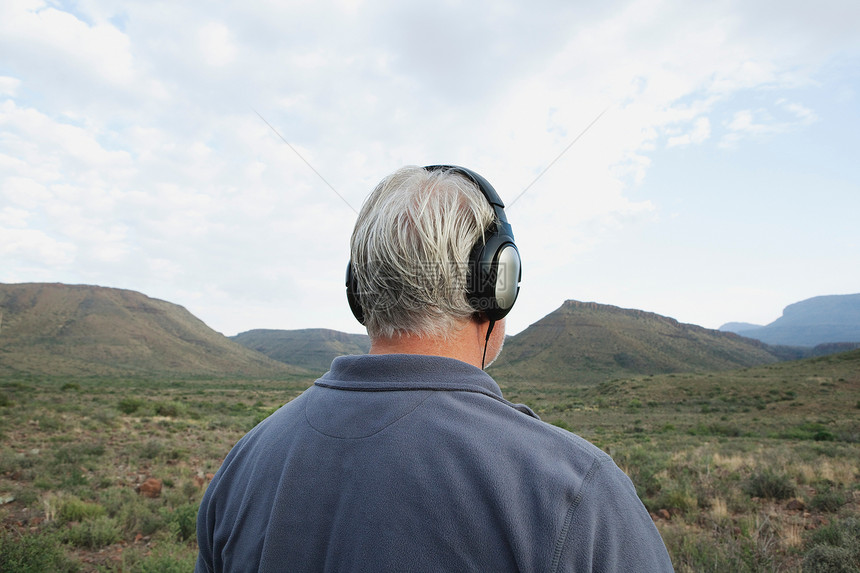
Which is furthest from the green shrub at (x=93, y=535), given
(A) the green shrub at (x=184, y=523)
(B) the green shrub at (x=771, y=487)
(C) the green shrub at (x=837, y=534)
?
(B) the green shrub at (x=771, y=487)

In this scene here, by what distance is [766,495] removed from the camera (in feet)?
24.3

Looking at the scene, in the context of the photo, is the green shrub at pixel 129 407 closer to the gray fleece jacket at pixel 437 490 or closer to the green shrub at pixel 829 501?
→ the gray fleece jacket at pixel 437 490

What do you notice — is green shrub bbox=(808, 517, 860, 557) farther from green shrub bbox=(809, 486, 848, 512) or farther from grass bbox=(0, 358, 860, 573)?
green shrub bbox=(809, 486, 848, 512)

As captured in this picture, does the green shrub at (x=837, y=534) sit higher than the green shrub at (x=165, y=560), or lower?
lower

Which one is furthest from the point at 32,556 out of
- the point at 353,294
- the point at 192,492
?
the point at 353,294

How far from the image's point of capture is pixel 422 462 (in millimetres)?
973

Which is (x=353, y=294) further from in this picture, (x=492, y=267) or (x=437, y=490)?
(x=437, y=490)

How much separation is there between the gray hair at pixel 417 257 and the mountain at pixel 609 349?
64.1 m

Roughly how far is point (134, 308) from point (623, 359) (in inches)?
4611

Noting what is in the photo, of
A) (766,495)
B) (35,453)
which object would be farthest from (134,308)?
(766,495)

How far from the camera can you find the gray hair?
4.21 ft

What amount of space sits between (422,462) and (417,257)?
22.1 inches

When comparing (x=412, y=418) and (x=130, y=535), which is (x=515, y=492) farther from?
(x=130, y=535)

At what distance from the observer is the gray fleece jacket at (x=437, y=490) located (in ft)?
3.00
